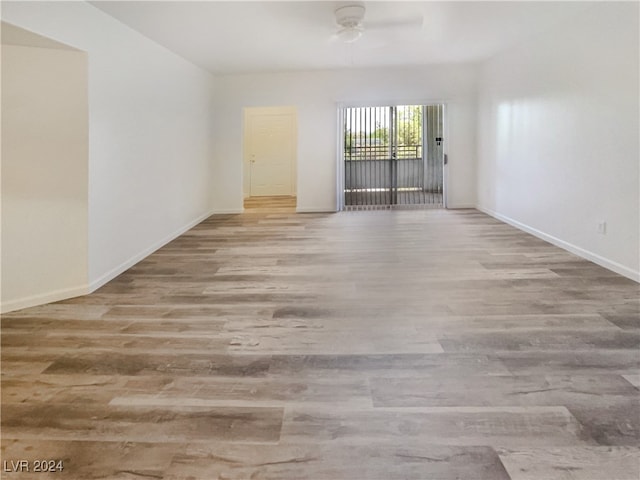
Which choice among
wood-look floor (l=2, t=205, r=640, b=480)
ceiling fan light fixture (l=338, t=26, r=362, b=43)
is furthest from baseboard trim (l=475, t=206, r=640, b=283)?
ceiling fan light fixture (l=338, t=26, r=362, b=43)

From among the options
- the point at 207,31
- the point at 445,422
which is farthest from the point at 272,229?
the point at 445,422

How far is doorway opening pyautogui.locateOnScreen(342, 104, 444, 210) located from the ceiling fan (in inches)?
140

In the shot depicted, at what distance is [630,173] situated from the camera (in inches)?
148

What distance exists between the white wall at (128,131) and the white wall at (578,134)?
461cm

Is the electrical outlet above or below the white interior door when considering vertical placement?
below

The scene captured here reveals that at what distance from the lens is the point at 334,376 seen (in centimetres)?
220

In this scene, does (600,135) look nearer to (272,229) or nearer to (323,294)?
(323,294)

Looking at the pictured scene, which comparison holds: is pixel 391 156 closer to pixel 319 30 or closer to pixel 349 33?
pixel 319 30

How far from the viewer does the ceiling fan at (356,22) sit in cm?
415

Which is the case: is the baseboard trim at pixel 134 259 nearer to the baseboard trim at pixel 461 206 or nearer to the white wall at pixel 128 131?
the white wall at pixel 128 131

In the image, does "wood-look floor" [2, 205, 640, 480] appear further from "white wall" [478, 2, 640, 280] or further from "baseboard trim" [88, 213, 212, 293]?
"white wall" [478, 2, 640, 280]

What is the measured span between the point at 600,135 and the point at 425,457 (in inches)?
154

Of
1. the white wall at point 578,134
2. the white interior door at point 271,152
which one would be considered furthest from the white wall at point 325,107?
the white interior door at point 271,152

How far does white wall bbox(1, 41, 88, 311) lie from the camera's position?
10.6ft
